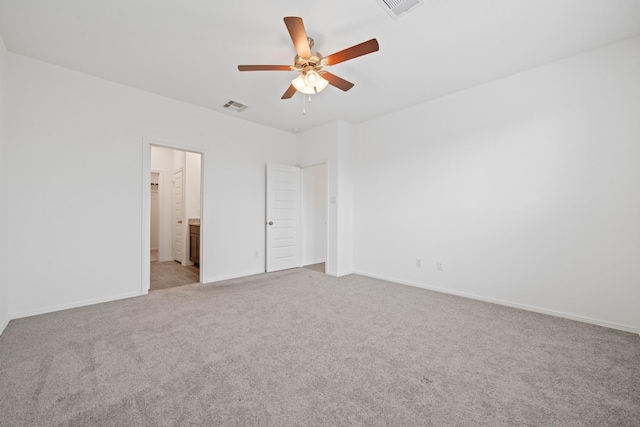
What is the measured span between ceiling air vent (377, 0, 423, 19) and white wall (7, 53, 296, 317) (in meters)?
3.16

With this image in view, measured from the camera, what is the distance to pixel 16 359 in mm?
1958

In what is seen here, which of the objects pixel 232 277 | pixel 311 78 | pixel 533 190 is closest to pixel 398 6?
pixel 311 78

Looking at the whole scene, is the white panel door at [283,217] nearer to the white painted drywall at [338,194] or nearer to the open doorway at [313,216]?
the open doorway at [313,216]

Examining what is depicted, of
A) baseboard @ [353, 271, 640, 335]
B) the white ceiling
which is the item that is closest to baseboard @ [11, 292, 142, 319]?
the white ceiling

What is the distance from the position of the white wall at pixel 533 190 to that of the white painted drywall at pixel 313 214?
198 cm

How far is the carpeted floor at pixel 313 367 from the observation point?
4.73ft

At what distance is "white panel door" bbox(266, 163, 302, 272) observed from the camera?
4.90 metres

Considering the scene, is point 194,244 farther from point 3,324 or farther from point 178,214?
point 3,324

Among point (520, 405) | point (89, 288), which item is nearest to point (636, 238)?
point (520, 405)

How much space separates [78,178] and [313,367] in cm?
347

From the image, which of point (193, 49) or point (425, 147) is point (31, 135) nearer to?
point (193, 49)

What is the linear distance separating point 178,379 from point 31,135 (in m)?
3.17

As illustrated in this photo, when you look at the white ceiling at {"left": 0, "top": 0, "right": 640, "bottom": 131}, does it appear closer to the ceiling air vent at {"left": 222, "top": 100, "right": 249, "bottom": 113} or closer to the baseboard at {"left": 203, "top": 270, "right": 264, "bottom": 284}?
the ceiling air vent at {"left": 222, "top": 100, "right": 249, "bottom": 113}

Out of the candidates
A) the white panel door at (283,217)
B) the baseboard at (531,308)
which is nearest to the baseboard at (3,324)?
the white panel door at (283,217)
